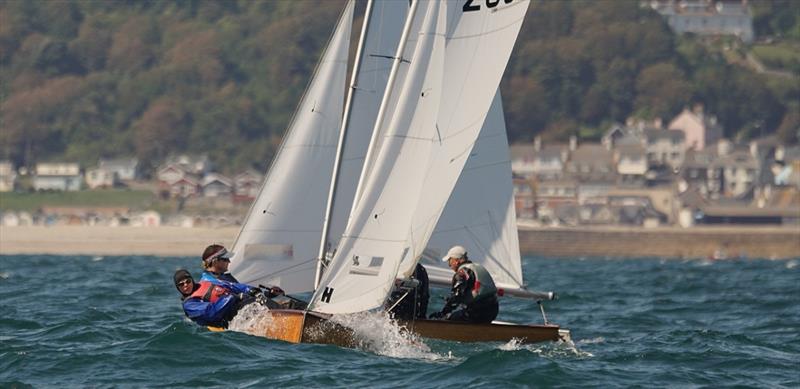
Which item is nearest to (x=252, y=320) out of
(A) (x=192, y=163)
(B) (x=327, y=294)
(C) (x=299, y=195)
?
(B) (x=327, y=294)

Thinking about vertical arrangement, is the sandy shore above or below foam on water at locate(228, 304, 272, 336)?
below

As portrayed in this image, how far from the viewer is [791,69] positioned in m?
144

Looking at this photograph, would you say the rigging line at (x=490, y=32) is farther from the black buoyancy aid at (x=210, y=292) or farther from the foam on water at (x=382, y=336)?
the black buoyancy aid at (x=210, y=292)

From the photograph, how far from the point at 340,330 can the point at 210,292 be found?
5.33 ft

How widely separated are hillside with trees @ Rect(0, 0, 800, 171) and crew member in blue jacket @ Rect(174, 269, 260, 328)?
9516 cm

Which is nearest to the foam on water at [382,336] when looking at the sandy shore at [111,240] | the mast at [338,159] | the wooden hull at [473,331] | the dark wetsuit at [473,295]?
the wooden hull at [473,331]

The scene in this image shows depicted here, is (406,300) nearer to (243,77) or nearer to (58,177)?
(58,177)

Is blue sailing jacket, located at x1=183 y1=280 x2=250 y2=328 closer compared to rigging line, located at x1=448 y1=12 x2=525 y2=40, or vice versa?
rigging line, located at x1=448 y1=12 x2=525 y2=40

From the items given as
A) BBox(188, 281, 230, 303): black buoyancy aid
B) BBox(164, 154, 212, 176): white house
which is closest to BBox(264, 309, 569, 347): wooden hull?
BBox(188, 281, 230, 303): black buoyancy aid

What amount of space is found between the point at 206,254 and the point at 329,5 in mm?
117424

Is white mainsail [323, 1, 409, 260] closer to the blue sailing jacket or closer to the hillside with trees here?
the blue sailing jacket

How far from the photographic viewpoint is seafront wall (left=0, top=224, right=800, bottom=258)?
7756 centimetres

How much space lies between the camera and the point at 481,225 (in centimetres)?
1983

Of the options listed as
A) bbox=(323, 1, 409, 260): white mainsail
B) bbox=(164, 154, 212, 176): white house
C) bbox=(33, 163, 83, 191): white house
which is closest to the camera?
bbox=(323, 1, 409, 260): white mainsail
